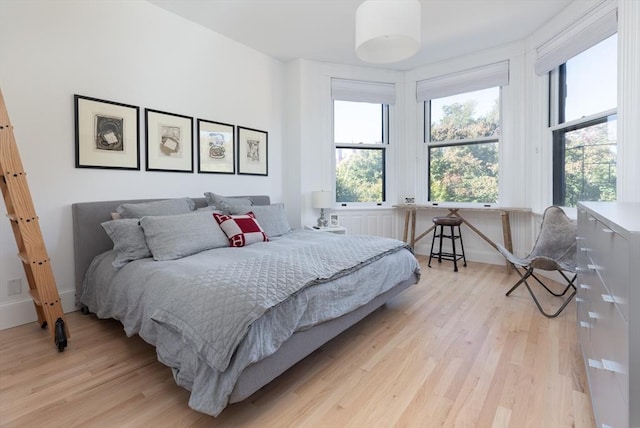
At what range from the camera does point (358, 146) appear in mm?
4746

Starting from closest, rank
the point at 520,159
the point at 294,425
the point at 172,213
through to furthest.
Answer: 1. the point at 294,425
2. the point at 172,213
3. the point at 520,159

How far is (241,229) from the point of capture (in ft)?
8.88

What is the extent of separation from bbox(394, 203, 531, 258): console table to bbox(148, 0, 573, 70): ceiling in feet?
6.80

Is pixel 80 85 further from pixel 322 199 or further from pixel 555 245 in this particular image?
pixel 555 245

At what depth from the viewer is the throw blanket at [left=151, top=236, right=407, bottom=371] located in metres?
1.30

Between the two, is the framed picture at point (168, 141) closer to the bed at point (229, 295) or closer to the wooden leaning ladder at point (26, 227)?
the bed at point (229, 295)

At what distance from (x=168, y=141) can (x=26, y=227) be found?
148 centimetres

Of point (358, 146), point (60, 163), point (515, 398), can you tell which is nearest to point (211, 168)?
point (60, 163)

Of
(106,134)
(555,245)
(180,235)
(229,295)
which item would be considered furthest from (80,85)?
(555,245)

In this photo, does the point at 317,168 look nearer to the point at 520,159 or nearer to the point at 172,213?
the point at 172,213

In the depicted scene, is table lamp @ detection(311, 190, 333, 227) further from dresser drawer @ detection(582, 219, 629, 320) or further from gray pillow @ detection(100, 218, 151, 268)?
dresser drawer @ detection(582, 219, 629, 320)

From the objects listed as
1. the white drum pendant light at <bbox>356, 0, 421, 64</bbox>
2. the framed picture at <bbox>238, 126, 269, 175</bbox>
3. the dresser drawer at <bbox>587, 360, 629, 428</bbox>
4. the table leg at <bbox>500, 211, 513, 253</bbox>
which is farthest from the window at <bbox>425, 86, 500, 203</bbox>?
the dresser drawer at <bbox>587, 360, 629, 428</bbox>

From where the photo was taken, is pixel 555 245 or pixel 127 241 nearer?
pixel 127 241

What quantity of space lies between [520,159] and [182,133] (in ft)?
13.2
